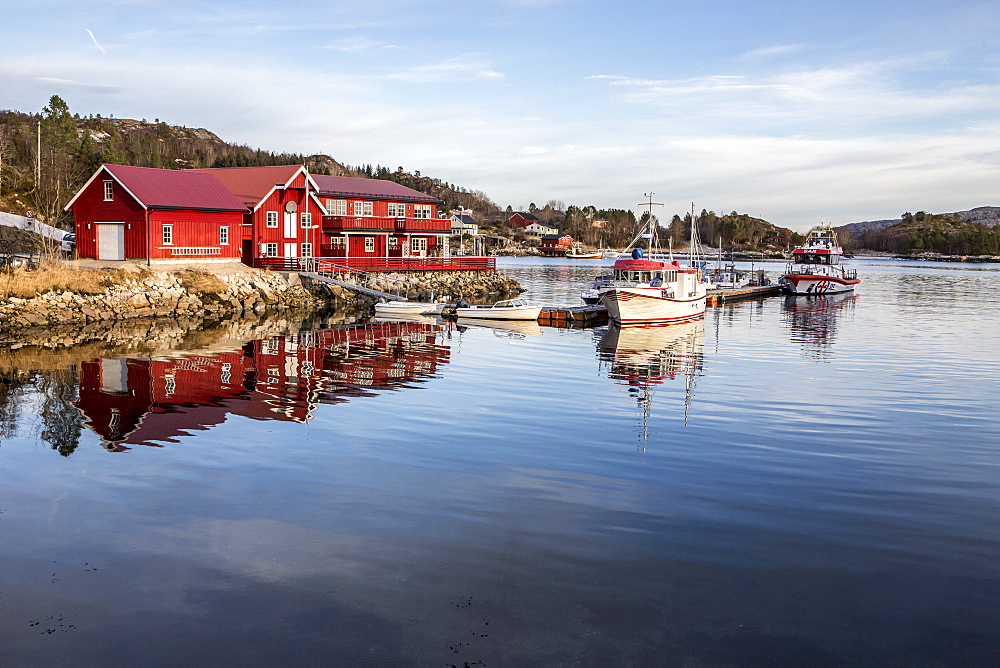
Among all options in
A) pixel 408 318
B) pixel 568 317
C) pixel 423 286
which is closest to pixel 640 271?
pixel 568 317

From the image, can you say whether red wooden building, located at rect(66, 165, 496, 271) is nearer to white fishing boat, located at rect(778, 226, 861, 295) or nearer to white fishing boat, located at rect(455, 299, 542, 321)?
white fishing boat, located at rect(455, 299, 542, 321)

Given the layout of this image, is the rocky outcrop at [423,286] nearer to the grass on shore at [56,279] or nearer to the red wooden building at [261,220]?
the red wooden building at [261,220]

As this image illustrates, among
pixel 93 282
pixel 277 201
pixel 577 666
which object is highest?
pixel 277 201

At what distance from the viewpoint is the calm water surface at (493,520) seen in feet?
33.9

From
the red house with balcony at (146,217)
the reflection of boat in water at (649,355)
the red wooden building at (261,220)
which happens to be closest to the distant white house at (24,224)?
the red wooden building at (261,220)

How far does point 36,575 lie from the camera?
11930 mm

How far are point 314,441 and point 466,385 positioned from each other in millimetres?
9469

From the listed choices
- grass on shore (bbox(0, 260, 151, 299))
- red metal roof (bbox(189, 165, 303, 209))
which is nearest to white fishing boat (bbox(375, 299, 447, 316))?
red metal roof (bbox(189, 165, 303, 209))

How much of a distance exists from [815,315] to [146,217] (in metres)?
52.1

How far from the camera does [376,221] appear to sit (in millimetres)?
72250

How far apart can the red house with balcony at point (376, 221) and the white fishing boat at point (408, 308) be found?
15.1 meters

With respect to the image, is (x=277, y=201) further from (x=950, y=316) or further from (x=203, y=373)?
(x=950, y=316)

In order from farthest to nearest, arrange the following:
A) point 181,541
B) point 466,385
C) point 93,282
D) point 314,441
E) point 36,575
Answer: point 93,282, point 466,385, point 314,441, point 181,541, point 36,575

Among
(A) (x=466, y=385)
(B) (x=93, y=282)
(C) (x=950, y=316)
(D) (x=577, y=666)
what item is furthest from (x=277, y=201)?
(D) (x=577, y=666)
